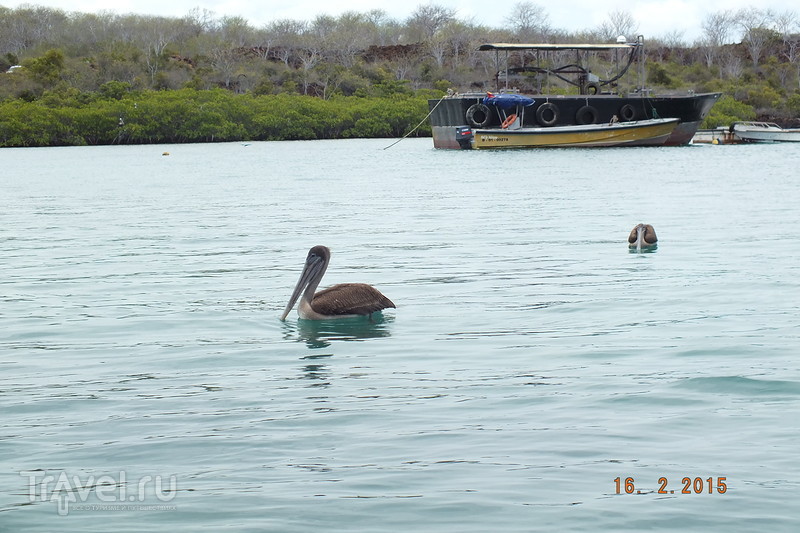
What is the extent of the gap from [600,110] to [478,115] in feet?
20.3

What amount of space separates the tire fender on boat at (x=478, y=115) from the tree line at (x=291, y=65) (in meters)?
31.7

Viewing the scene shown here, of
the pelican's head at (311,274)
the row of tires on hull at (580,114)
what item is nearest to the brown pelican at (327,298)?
the pelican's head at (311,274)

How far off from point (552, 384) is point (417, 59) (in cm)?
11790

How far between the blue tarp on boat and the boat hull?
110 centimetres

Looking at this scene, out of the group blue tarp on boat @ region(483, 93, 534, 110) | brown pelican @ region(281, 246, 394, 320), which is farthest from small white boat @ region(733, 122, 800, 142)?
brown pelican @ region(281, 246, 394, 320)

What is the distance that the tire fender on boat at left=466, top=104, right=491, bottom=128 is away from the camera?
58156mm

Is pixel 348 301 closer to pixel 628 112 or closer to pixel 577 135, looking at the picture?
pixel 577 135

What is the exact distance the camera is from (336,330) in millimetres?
10500

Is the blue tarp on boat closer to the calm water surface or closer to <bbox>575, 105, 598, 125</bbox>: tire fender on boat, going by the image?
<bbox>575, 105, 598, 125</bbox>: tire fender on boat

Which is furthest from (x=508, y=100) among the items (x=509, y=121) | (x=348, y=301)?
(x=348, y=301)

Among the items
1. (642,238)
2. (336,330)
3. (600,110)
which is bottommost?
(336,330)

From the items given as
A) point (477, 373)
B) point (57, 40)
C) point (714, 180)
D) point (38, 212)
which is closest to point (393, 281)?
point (477, 373)

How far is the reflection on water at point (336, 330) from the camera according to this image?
10070mm

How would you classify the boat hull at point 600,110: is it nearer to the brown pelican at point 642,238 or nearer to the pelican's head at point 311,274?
the brown pelican at point 642,238
